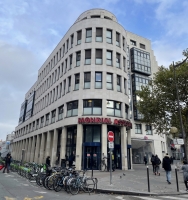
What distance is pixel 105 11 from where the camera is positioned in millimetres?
31281

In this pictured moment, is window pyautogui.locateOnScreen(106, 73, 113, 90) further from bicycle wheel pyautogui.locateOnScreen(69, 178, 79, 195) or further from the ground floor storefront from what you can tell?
bicycle wheel pyautogui.locateOnScreen(69, 178, 79, 195)

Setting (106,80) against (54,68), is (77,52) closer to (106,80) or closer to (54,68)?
(106,80)

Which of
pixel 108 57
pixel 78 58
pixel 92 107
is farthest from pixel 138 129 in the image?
pixel 78 58

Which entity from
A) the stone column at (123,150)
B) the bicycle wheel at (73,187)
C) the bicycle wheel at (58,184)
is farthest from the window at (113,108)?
the bicycle wheel at (73,187)

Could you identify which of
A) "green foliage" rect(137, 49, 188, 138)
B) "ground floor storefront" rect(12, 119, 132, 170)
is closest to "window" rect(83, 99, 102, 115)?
"ground floor storefront" rect(12, 119, 132, 170)

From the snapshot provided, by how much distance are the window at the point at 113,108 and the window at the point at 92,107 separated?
1058 millimetres

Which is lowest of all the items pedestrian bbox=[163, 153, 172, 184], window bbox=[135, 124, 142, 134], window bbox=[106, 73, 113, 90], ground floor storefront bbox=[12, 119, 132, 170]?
pedestrian bbox=[163, 153, 172, 184]

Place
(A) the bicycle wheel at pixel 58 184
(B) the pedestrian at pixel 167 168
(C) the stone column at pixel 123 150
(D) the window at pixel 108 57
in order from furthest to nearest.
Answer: (D) the window at pixel 108 57 → (C) the stone column at pixel 123 150 → (B) the pedestrian at pixel 167 168 → (A) the bicycle wheel at pixel 58 184

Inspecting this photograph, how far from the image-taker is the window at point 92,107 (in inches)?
927

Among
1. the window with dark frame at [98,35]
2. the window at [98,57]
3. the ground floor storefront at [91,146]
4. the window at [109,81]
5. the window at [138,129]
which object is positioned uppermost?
the window with dark frame at [98,35]

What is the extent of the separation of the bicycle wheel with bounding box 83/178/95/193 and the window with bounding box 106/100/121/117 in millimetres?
14204

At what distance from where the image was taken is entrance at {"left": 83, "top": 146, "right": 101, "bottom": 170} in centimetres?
2211

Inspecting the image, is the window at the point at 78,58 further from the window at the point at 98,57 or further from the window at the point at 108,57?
the window at the point at 108,57

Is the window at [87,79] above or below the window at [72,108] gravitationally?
above
